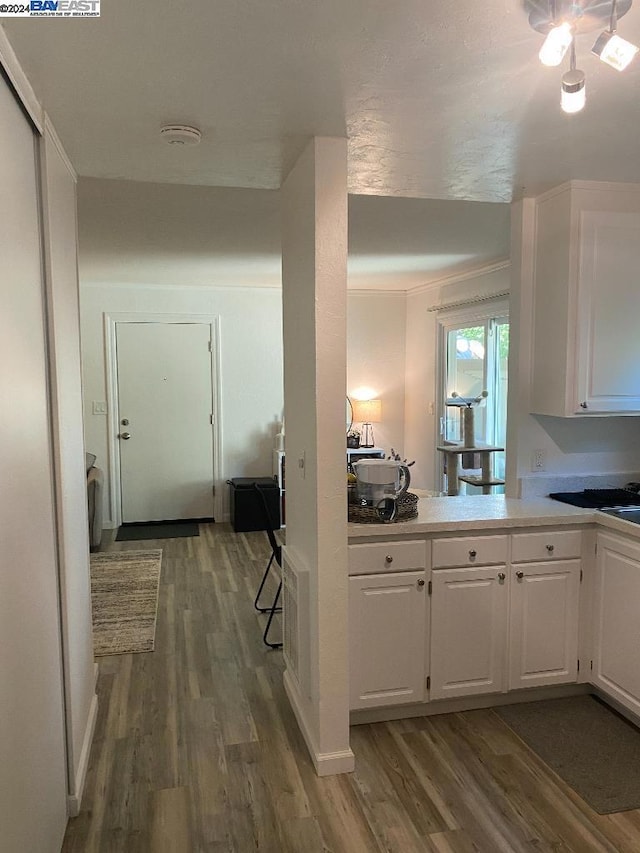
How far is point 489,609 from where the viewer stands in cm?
278

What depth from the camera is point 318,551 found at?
2.39 m

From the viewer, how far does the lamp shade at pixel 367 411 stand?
6711 millimetres

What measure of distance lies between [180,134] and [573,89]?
1.27m

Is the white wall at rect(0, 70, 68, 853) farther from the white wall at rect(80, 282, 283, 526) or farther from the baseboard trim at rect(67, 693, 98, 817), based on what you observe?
the white wall at rect(80, 282, 283, 526)

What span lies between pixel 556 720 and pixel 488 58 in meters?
2.54

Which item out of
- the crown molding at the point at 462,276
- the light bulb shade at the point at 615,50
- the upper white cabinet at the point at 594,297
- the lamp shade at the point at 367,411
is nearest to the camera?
the light bulb shade at the point at 615,50

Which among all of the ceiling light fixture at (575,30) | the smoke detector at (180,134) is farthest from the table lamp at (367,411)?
the ceiling light fixture at (575,30)

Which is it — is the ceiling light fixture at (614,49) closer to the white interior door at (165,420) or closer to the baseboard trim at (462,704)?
the baseboard trim at (462,704)

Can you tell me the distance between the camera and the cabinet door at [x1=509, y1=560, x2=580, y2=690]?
9.21 feet

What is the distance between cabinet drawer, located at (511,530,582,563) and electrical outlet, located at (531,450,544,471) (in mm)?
472

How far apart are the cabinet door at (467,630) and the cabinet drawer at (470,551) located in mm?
35

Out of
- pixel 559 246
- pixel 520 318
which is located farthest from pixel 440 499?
pixel 559 246

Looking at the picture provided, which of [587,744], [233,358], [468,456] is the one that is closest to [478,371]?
[468,456]

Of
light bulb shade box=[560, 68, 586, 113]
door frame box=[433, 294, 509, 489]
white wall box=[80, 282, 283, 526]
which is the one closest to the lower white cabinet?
light bulb shade box=[560, 68, 586, 113]
